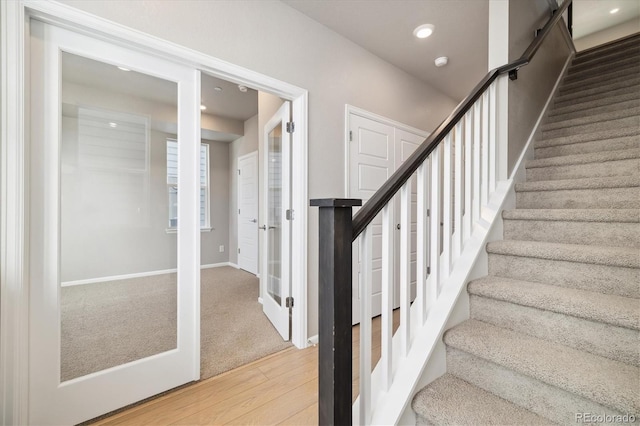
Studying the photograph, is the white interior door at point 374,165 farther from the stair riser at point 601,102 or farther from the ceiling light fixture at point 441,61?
the stair riser at point 601,102

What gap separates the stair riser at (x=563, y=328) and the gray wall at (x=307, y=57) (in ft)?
4.36

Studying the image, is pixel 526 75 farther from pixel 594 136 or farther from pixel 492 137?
pixel 492 137

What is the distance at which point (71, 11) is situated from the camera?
1359 mm

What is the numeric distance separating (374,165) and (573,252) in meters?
1.86

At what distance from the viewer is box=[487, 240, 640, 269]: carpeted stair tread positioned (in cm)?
119

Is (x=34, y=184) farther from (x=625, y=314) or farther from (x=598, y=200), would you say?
(x=598, y=200)

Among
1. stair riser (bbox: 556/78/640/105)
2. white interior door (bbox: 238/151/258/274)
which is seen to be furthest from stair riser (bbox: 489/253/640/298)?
white interior door (bbox: 238/151/258/274)

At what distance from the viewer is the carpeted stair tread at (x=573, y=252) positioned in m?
1.19

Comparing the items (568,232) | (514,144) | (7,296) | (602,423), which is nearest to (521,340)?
(602,423)

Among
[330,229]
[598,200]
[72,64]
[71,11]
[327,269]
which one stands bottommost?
[327,269]

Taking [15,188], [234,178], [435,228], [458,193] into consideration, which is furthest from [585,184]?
[234,178]

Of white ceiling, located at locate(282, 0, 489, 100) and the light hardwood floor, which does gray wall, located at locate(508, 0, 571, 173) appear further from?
the light hardwood floor

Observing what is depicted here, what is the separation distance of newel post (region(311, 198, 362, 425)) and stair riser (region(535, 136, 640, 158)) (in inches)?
91.8

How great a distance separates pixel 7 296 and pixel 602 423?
2373 mm
